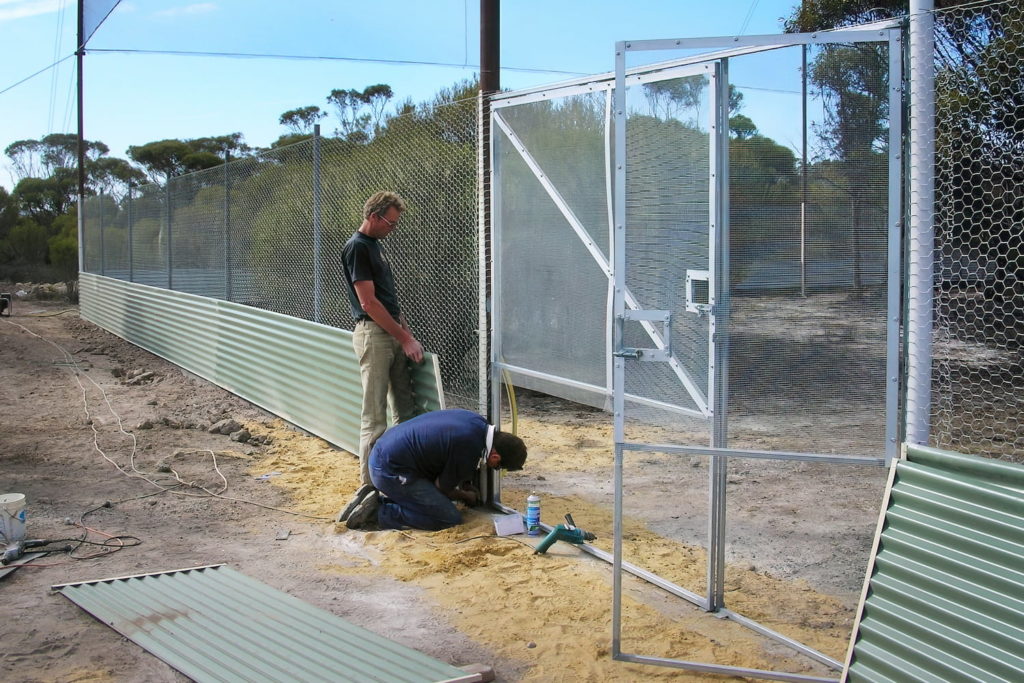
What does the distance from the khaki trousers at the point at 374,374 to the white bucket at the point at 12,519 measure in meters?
2.09

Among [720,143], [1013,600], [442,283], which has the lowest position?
[1013,600]

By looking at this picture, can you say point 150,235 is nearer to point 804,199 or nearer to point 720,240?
point 720,240

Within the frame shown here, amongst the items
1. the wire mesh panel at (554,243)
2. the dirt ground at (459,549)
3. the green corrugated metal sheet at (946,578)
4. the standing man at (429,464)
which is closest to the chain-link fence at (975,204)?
the green corrugated metal sheet at (946,578)

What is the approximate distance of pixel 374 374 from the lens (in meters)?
6.54

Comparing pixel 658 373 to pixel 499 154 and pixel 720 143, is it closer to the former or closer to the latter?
pixel 720 143

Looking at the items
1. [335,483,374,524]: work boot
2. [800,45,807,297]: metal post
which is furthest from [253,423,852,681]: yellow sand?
[800,45,807,297]: metal post

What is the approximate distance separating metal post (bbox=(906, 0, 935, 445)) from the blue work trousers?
3.12 m

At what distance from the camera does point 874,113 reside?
357 cm

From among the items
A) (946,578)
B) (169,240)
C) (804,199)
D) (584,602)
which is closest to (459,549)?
(584,602)

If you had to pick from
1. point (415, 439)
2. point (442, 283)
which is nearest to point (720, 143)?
point (415, 439)

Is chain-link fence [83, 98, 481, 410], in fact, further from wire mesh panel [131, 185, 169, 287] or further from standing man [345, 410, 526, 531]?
wire mesh panel [131, 185, 169, 287]

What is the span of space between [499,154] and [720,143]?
2.26m

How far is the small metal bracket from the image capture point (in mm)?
3955

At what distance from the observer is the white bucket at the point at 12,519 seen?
5383mm
